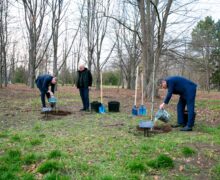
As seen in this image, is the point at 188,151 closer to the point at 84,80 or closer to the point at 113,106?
the point at 113,106

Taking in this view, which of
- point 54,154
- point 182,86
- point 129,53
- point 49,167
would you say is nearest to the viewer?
point 49,167

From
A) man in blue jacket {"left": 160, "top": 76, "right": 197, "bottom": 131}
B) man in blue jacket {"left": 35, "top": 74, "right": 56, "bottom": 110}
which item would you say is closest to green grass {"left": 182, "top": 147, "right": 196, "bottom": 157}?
man in blue jacket {"left": 160, "top": 76, "right": 197, "bottom": 131}

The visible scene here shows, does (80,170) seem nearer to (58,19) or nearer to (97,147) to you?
(97,147)

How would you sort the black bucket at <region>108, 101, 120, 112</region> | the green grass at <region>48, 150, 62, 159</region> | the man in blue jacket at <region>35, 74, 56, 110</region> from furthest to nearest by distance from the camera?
the black bucket at <region>108, 101, 120, 112</region>, the man in blue jacket at <region>35, 74, 56, 110</region>, the green grass at <region>48, 150, 62, 159</region>

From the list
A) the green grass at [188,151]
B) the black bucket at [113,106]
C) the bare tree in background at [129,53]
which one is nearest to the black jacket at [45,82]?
the black bucket at [113,106]

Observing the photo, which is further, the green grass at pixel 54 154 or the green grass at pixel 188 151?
the green grass at pixel 188 151

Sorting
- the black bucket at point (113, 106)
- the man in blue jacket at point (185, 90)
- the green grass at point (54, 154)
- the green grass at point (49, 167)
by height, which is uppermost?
the man in blue jacket at point (185, 90)

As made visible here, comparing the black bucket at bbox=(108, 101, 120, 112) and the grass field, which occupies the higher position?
the black bucket at bbox=(108, 101, 120, 112)

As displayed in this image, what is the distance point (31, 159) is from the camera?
4.74 m

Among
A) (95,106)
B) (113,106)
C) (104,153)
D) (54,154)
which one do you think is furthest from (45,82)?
(104,153)

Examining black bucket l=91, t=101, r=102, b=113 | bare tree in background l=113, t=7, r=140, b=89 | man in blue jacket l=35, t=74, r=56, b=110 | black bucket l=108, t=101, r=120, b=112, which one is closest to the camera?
man in blue jacket l=35, t=74, r=56, b=110

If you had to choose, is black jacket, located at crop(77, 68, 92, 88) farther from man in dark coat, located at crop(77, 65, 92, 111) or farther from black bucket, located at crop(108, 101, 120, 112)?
black bucket, located at crop(108, 101, 120, 112)

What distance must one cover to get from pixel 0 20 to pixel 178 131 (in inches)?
775

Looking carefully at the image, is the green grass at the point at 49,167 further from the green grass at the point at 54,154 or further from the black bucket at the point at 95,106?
the black bucket at the point at 95,106
